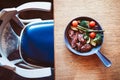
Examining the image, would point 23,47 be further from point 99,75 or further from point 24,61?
point 99,75

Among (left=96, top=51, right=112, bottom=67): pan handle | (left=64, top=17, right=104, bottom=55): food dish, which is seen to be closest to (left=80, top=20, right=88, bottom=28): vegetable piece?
(left=64, top=17, right=104, bottom=55): food dish

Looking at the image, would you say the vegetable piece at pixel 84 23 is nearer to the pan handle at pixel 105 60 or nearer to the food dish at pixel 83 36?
the food dish at pixel 83 36

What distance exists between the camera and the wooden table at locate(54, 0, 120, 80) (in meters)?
0.92

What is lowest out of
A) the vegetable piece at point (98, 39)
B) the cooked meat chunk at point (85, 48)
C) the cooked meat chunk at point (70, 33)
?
the cooked meat chunk at point (85, 48)

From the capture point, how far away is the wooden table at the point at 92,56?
3.02 feet

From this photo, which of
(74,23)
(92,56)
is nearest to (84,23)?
(74,23)

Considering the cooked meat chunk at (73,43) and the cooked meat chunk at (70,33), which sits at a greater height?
the cooked meat chunk at (70,33)

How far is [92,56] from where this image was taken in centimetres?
95

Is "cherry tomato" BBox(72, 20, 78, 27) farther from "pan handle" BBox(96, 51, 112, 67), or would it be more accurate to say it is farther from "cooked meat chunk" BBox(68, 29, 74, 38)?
"pan handle" BBox(96, 51, 112, 67)

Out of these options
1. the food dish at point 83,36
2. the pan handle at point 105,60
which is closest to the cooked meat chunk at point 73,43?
the food dish at point 83,36

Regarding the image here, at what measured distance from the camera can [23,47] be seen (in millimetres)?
1274

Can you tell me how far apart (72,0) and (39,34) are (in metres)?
0.39

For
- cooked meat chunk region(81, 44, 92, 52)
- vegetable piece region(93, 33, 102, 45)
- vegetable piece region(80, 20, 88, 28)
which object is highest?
vegetable piece region(80, 20, 88, 28)

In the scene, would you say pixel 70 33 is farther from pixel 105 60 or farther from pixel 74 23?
pixel 105 60
